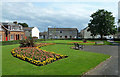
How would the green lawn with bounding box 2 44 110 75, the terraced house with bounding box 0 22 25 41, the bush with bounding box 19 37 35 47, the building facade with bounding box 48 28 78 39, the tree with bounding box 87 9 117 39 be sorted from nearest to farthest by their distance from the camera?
the green lawn with bounding box 2 44 110 75 → the bush with bounding box 19 37 35 47 → the terraced house with bounding box 0 22 25 41 → the tree with bounding box 87 9 117 39 → the building facade with bounding box 48 28 78 39

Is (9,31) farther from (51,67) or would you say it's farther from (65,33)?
(65,33)

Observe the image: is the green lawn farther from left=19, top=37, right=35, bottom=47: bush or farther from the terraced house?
the terraced house

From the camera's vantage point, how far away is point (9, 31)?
156 ft

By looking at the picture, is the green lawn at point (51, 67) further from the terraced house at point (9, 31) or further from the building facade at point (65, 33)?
the building facade at point (65, 33)

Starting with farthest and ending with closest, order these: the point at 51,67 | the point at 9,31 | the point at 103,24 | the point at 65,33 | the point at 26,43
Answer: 1. the point at 65,33
2. the point at 103,24
3. the point at 9,31
4. the point at 26,43
5. the point at 51,67

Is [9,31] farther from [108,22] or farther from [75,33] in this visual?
[75,33]

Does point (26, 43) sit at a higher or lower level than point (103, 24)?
lower

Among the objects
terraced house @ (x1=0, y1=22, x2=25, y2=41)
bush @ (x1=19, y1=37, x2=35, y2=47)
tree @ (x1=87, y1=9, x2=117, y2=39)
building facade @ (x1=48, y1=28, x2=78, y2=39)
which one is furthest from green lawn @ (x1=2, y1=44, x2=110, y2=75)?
building facade @ (x1=48, y1=28, x2=78, y2=39)

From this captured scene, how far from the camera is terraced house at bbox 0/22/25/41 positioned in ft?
141

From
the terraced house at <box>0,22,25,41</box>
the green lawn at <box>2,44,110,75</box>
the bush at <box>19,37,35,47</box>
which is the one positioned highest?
the terraced house at <box>0,22,25,41</box>

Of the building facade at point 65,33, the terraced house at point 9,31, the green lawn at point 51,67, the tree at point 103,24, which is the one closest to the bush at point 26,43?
the green lawn at point 51,67

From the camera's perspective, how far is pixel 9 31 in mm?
47625

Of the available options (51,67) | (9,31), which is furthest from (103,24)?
(51,67)

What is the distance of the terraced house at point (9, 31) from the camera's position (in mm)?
42947
